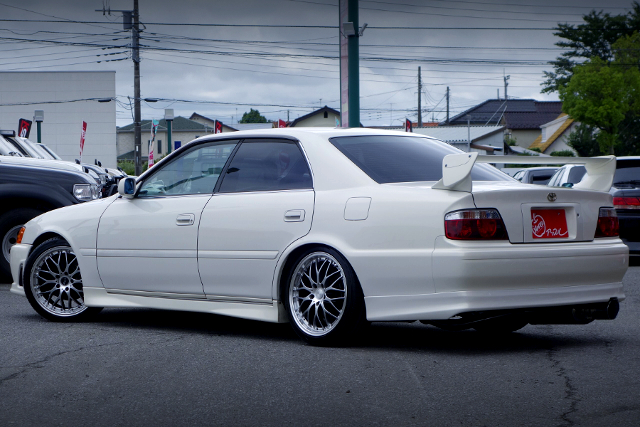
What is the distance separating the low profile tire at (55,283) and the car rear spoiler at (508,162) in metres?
3.36

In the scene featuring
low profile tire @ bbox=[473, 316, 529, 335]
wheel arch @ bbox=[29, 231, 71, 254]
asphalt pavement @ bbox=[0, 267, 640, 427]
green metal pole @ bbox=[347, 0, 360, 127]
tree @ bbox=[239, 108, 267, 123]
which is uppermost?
tree @ bbox=[239, 108, 267, 123]

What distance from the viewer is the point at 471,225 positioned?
500 cm

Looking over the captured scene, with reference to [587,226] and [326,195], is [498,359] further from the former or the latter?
[326,195]

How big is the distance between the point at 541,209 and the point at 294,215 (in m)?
1.56

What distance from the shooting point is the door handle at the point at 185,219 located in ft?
20.2

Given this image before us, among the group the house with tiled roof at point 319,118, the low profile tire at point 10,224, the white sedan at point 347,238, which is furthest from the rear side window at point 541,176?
the house with tiled roof at point 319,118

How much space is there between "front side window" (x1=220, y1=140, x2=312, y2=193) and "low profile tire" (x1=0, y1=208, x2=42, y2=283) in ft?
15.4

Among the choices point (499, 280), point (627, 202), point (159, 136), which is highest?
point (159, 136)

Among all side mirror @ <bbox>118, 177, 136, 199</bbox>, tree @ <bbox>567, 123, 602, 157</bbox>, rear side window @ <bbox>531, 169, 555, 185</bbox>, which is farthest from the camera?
tree @ <bbox>567, 123, 602, 157</bbox>

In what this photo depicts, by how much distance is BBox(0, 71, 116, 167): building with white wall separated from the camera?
59.7m

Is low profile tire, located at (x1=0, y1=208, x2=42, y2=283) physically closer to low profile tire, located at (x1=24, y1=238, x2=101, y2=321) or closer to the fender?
the fender

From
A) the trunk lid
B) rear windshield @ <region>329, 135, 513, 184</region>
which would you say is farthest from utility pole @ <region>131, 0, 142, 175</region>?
the trunk lid

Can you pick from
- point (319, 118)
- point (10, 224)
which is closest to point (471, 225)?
point (10, 224)

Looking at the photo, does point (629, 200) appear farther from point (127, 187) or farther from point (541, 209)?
point (127, 187)
